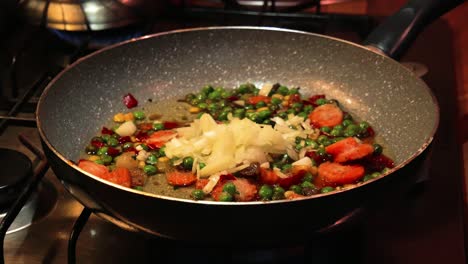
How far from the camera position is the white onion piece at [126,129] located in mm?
1374

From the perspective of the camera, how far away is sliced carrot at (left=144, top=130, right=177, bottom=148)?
52.4 inches

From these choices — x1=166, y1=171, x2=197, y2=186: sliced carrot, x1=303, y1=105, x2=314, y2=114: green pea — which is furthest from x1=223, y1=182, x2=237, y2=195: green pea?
x1=303, y1=105, x2=314, y2=114: green pea

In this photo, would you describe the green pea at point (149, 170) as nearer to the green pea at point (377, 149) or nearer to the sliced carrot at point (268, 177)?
the sliced carrot at point (268, 177)

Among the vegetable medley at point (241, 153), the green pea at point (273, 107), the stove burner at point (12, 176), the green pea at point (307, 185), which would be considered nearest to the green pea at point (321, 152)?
the vegetable medley at point (241, 153)

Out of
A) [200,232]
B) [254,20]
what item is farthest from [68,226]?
[254,20]

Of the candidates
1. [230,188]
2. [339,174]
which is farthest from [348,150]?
[230,188]

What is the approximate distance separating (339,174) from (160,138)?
15.5 inches

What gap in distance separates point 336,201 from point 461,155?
1.95 ft

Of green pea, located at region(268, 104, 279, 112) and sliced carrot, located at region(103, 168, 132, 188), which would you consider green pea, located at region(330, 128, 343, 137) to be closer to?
green pea, located at region(268, 104, 279, 112)

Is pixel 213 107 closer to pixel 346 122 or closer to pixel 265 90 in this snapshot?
pixel 265 90

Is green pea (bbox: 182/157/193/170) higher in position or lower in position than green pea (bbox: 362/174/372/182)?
lower

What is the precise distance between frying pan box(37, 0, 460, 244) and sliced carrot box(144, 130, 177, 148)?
0.14 m

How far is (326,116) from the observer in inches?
56.1

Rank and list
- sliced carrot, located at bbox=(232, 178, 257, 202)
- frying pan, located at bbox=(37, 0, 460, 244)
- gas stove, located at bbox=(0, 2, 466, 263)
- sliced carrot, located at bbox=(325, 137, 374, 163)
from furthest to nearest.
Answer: sliced carrot, located at bbox=(325, 137, 374, 163) → sliced carrot, located at bbox=(232, 178, 257, 202) → gas stove, located at bbox=(0, 2, 466, 263) → frying pan, located at bbox=(37, 0, 460, 244)
